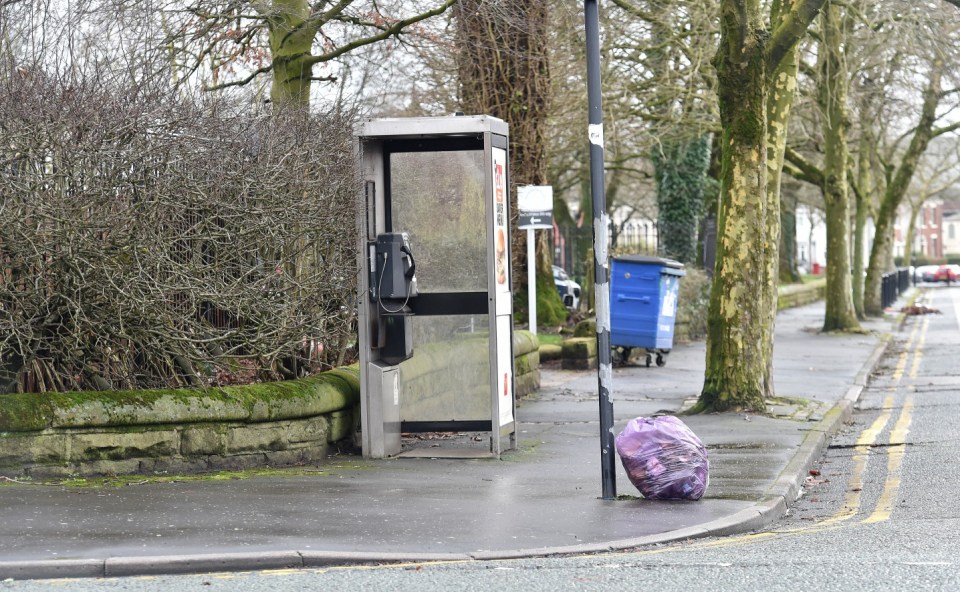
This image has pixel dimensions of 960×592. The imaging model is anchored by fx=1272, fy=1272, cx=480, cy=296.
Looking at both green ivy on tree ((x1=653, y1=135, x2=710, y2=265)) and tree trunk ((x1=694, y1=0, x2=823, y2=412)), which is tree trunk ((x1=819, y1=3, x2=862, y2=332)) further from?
tree trunk ((x1=694, y1=0, x2=823, y2=412))

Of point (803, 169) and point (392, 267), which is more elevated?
point (803, 169)

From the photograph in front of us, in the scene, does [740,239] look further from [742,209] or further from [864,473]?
[864,473]

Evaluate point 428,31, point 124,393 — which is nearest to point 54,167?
point 124,393

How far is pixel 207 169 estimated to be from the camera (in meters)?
8.91

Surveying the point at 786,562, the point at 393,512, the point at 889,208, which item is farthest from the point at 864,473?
the point at 889,208

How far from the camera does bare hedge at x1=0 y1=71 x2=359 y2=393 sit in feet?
27.3

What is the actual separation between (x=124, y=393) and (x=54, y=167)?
1632 mm

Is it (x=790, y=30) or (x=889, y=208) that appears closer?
(x=790, y=30)

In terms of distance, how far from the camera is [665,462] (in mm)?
8648

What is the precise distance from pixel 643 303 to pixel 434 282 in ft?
29.2

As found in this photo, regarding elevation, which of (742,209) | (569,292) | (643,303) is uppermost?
(742,209)

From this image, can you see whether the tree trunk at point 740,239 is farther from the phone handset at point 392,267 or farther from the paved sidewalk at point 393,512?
the phone handset at point 392,267

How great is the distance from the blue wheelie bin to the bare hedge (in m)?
9.65

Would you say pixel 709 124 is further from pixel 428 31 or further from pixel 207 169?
pixel 207 169
